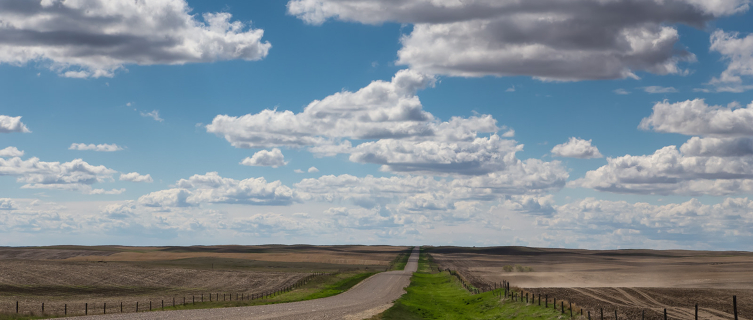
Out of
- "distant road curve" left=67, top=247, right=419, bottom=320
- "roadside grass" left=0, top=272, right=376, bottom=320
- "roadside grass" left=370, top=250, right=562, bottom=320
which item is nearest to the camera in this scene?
"roadside grass" left=370, top=250, right=562, bottom=320

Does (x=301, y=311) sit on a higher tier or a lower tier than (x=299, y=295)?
higher

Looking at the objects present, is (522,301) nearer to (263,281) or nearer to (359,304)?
(359,304)

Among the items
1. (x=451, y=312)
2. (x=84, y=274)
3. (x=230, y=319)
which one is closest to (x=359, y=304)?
(x=451, y=312)

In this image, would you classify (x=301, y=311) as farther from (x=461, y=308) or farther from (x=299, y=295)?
(x=299, y=295)

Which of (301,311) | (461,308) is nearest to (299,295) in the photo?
(301,311)

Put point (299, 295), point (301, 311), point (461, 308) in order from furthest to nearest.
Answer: point (299, 295) < point (461, 308) < point (301, 311)

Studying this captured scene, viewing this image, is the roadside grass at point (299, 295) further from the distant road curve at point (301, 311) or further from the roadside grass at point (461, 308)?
the roadside grass at point (461, 308)

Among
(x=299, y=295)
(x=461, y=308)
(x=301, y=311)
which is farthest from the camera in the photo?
(x=299, y=295)

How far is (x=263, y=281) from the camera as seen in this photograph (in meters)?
113

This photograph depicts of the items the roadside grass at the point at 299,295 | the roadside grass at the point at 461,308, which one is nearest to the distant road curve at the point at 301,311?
the roadside grass at the point at 461,308

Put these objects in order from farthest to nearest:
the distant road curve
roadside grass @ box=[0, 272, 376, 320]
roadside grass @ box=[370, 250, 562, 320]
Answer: roadside grass @ box=[0, 272, 376, 320], the distant road curve, roadside grass @ box=[370, 250, 562, 320]

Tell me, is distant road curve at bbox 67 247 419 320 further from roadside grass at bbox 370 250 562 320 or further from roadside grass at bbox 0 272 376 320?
roadside grass at bbox 0 272 376 320

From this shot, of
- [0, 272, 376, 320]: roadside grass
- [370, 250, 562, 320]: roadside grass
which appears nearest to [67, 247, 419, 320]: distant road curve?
[370, 250, 562, 320]: roadside grass

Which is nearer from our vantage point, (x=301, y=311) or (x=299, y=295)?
(x=301, y=311)
